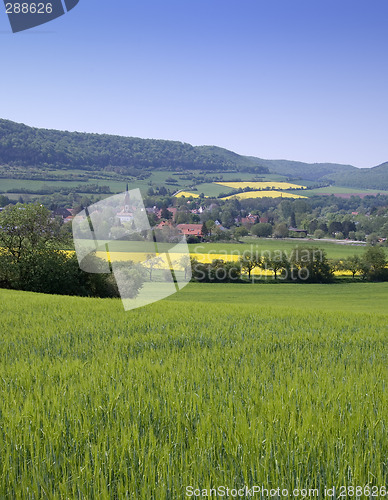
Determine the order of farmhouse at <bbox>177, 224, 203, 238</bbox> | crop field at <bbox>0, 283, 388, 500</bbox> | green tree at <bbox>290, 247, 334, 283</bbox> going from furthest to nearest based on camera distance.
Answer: farmhouse at <bbox>177, 224, 203, 238</bbox> → green tree at <bbox>290, 247, 334, 283</bbox> → crop field at <bbox>0, 283, 388, 500</bbox>

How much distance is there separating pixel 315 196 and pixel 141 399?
194737mm

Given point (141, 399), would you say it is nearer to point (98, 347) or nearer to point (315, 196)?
point (98, 347)

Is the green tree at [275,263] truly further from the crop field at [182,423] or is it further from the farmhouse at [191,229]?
the crop field at [182,423]

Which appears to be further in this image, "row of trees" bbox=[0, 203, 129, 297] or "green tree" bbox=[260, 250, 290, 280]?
"green tree" bbox=[260, 250, 290, 280]

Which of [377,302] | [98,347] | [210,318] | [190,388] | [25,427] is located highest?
[25,427]

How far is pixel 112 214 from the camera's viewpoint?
12.8 meters

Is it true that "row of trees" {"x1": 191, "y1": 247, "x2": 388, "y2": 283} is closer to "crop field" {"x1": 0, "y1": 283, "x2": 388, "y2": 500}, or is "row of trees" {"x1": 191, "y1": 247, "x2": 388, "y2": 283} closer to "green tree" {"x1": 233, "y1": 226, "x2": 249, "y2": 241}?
"green tree" {"x1": 233, "y1": 226, "x2": 249, "y2": 241}

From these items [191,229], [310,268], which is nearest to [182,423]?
[310,268]

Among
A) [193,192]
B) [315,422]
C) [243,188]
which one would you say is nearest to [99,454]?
[315,422]

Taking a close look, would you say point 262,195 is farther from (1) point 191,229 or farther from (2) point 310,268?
(2) point 310,268

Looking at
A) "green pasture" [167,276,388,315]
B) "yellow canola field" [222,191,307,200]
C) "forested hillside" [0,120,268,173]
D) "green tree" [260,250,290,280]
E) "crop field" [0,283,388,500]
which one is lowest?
"green pasture" [167,276,388,315]

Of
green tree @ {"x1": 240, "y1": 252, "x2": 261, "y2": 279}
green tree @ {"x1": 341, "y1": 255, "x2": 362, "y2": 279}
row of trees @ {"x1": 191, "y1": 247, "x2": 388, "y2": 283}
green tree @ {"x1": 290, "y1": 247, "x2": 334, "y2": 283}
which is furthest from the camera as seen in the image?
green tree @ {"x1": 341, "y1": 255, "x2": 362, "y2": 279}

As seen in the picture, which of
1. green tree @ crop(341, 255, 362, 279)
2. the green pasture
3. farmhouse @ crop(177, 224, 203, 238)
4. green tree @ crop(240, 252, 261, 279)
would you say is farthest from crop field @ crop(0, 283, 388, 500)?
farmhouse @ crop(177, 224, 203, 238)

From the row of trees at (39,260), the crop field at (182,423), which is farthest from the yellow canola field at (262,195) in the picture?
the crop field at (182,423)
